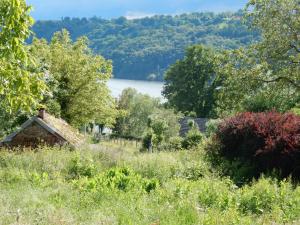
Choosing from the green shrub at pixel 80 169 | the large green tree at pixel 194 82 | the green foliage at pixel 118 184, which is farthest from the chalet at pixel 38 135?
the large green tree at pixel 194 82

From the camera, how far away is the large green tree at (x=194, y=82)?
65.9m

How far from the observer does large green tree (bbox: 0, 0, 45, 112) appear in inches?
300

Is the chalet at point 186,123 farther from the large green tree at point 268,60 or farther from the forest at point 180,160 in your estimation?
the large green tree at point 268,60

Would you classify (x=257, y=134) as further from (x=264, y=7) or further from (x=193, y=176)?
(x=264, y=7)

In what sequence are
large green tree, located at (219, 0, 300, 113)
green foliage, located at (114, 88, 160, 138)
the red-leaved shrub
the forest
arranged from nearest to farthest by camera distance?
the forest
the red-leaved shrub
large green tree, located at (219, 0, 300, 113)
green foliage, located at (114, 88, 160, 138)

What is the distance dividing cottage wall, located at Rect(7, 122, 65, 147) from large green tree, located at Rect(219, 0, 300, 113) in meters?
8.40

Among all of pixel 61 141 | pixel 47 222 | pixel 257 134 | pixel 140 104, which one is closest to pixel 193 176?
pixel 257 134

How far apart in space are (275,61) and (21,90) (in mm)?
13590

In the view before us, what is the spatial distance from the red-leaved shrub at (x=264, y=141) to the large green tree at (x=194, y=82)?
160 ft

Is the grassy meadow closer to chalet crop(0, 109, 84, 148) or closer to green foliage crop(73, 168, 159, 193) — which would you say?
green foliage crop(73, 168, 159, 193)

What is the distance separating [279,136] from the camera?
47.6 feet

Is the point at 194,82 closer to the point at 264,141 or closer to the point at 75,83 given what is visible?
the point at 75,83

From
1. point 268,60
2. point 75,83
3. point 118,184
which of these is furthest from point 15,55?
point 75,83

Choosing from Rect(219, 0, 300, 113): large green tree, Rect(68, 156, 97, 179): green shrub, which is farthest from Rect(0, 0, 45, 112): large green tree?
Rect(219, 0, 300, 113): large green tree
